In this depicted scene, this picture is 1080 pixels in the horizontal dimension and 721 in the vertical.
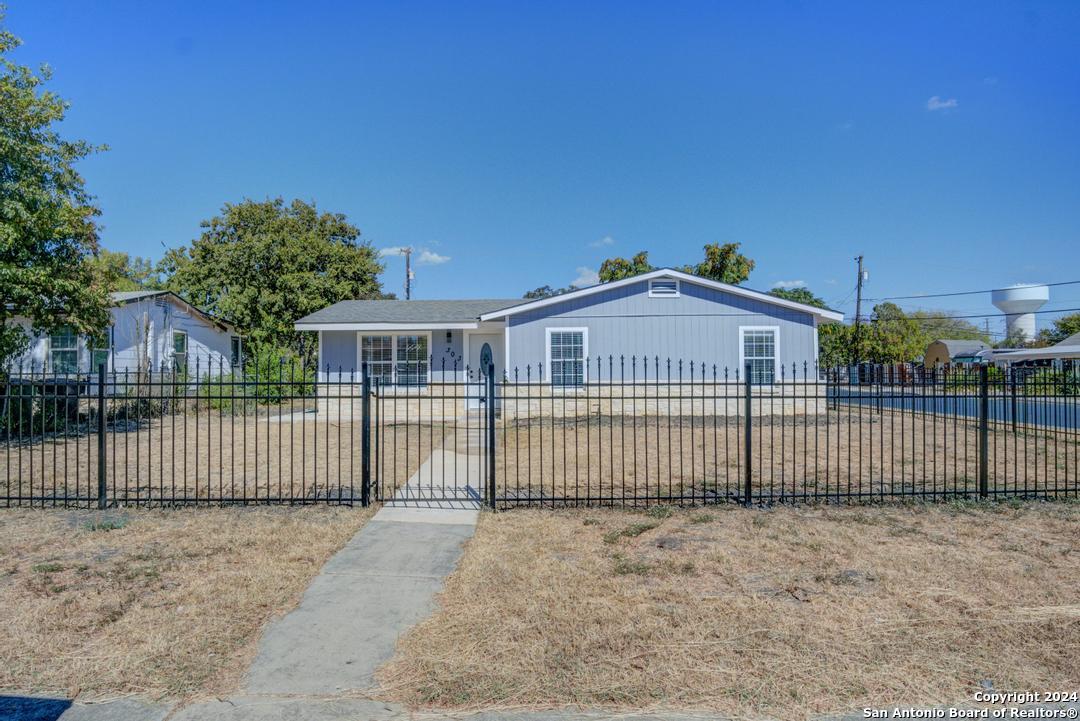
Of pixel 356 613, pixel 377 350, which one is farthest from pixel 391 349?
pixel 356 613

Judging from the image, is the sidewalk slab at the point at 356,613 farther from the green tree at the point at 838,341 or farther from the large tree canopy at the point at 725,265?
the green tree at the point at 838,341

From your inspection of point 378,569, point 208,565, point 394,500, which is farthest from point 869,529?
point 208,565

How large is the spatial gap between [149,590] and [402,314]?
50.9 ft

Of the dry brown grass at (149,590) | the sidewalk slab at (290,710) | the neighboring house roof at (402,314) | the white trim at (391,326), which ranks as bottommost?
the sidewalk slab at (290,710)

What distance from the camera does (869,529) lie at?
6059mm

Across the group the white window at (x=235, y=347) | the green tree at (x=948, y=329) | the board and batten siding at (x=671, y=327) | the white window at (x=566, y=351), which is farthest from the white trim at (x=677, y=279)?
the green tree at (x=948, y=329)

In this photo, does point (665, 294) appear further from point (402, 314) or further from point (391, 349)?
point (391, 349)

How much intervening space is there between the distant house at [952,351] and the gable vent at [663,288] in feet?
139

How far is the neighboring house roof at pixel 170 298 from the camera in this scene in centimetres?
1981

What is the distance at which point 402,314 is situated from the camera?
64.4 ft

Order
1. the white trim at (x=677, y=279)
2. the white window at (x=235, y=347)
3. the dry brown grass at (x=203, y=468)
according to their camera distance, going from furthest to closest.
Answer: the white window at (x=235, y=347) → the white trim at (x=677, y=279) → the dry brown grass at (x=203, y=468)

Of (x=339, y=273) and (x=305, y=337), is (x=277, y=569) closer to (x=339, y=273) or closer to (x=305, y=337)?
(x=305, y=337)

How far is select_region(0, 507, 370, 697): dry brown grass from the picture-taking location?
3398mm

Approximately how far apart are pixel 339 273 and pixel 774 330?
20.9 meters
